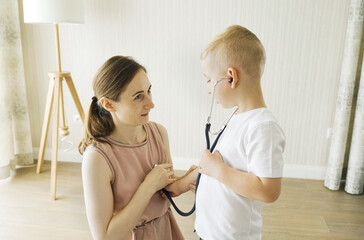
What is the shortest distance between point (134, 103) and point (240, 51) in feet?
1.36

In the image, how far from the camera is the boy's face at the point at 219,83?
999 millimetres

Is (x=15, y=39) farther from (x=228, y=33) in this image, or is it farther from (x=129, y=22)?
(x=228, y=33)

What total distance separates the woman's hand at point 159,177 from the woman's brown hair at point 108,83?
22cm

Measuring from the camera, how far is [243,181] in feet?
3.10

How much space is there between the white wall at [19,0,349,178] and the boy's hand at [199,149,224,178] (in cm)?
168

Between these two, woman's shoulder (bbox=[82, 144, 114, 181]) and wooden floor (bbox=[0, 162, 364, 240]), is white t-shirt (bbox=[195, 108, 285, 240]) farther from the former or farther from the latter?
wooden floor (bbox=[0, 162, 364, 240])

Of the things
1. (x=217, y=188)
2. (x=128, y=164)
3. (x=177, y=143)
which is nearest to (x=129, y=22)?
(x=177, y=143)

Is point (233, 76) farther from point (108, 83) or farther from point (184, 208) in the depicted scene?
point (184, 208)

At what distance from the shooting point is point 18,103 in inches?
111

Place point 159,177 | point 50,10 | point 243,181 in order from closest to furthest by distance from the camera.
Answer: point 243,181
point 159,177
point 50,10

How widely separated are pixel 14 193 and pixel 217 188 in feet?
6.62

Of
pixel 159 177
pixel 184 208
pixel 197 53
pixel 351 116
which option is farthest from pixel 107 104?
pixel 351 116

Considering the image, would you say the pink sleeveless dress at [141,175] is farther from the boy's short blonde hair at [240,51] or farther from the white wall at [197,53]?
the white wall at [197,53]

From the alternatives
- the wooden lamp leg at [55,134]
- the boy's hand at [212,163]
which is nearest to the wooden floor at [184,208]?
the wooden lamp leg at [55,134]
